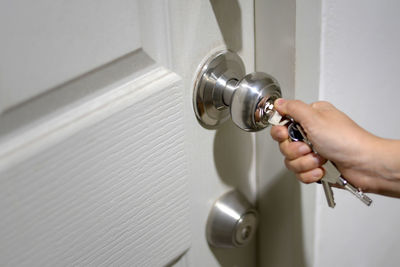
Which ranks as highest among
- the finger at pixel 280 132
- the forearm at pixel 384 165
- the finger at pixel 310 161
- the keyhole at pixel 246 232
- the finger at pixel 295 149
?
the finger at pixel 280 132

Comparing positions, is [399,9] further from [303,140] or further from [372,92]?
[303,140]

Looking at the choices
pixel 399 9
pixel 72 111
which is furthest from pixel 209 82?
pixel 399 9

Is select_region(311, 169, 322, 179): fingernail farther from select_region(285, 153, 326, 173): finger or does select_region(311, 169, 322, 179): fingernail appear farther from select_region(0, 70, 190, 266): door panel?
select_region(0, 70, 190, 266): door panel

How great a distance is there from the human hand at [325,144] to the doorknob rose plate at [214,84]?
54 mm

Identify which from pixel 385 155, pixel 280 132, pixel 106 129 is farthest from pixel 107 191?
pixel 385 155

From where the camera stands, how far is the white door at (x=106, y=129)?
288 mm

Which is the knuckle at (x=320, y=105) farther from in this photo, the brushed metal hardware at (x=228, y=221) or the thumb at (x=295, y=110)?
the brushed metal hardware at (x=228, y=221)

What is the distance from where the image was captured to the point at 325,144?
0.41m

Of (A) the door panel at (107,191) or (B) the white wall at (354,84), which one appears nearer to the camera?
(A) the door panel at (107,191)

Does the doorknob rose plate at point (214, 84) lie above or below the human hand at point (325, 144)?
above

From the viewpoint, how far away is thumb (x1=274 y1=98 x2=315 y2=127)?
0.39m

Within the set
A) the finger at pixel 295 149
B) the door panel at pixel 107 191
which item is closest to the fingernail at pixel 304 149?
the finger at pixel 295 149

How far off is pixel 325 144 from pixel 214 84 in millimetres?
112

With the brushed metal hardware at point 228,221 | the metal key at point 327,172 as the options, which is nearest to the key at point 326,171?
the metal key at point 327,172
